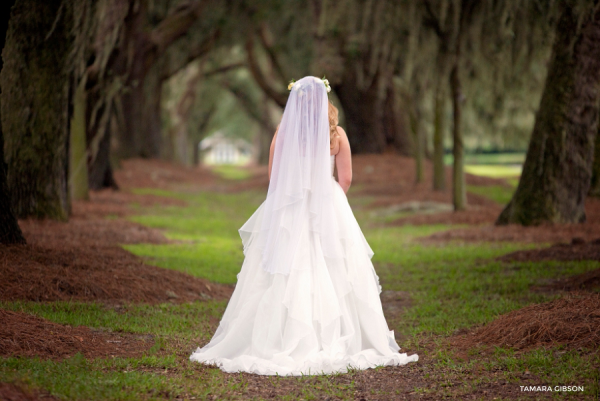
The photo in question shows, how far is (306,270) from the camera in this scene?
513 cm

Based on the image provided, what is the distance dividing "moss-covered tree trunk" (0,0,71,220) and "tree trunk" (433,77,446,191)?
826 cm

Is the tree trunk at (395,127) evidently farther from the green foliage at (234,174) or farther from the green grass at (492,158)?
the green grass at (492,158)

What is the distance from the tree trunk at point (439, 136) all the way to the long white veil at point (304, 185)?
1024 centimetres

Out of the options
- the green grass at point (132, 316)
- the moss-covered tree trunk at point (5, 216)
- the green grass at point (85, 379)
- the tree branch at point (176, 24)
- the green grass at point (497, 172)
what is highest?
the tree branch at point (176, 24)

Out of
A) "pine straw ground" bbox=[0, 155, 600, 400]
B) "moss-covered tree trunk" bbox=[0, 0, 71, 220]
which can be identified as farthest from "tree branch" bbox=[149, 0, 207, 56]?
"moss-covered tree trunk" bbox=[0, 0, 71, 220]

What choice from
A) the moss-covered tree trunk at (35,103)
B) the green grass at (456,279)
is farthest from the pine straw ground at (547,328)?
the moss-covered tree trunk at (35,103)

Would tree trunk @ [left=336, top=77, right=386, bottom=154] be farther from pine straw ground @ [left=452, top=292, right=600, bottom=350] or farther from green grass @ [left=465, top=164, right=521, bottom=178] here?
pine straw ground @ [left=452, top=292, right=600, bottom=350]

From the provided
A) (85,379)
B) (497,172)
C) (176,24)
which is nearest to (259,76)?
(176,24)

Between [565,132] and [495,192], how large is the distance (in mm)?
9458

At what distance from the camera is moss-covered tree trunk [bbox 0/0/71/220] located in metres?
9.16

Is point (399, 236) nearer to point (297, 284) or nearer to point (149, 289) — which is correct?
point (149, 289)

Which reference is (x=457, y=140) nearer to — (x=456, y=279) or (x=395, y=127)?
(x=456, y=279)

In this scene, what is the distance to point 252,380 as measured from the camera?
4.63m

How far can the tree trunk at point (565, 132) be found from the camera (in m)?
10.6
